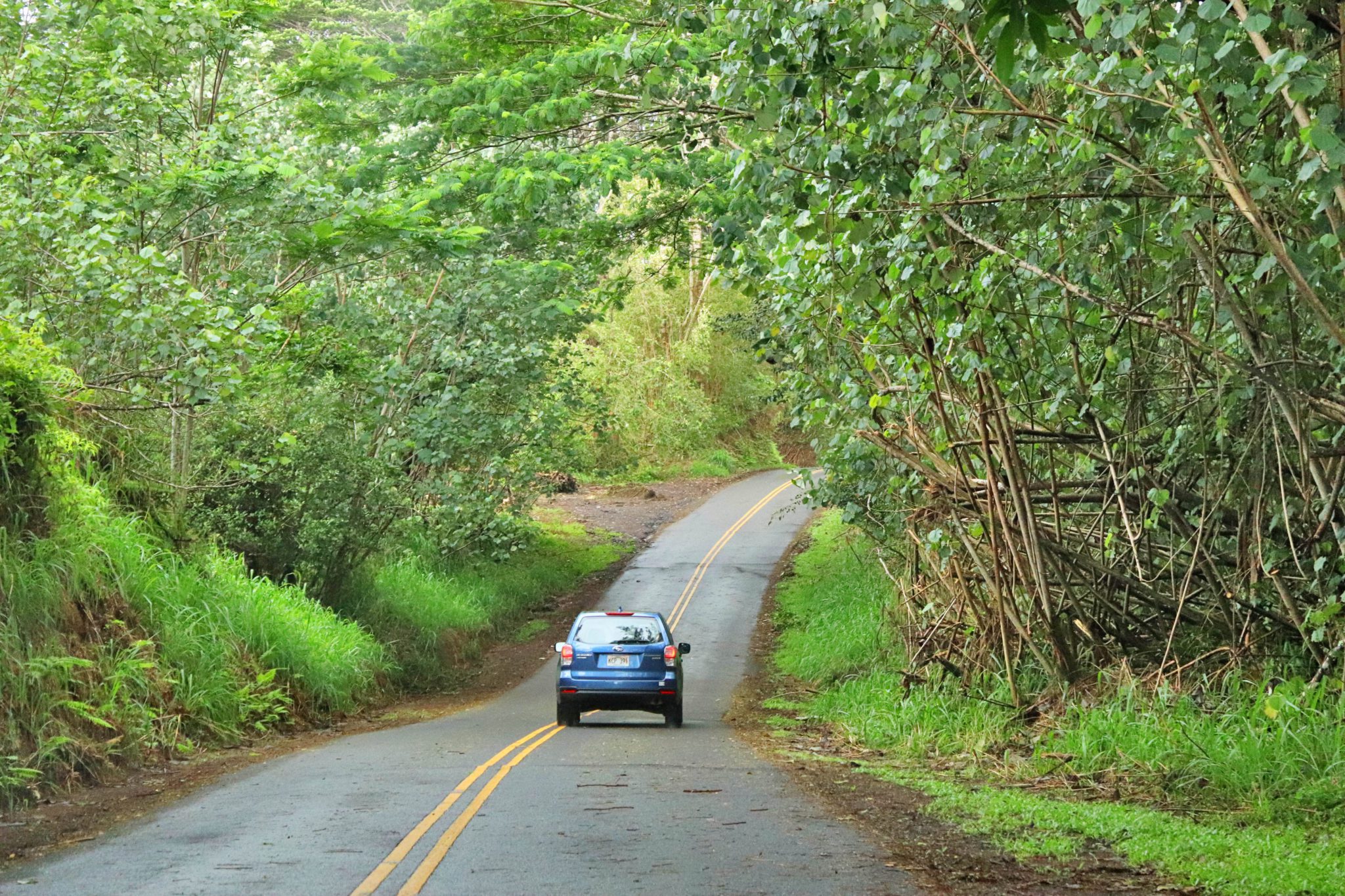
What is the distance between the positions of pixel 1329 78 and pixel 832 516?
38.8 meters

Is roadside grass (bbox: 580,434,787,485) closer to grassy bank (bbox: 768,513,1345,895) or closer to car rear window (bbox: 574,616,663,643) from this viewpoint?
car rear window (bbox: 574,616,663,643)

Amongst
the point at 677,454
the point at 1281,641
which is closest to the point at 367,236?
the point at 1281,641

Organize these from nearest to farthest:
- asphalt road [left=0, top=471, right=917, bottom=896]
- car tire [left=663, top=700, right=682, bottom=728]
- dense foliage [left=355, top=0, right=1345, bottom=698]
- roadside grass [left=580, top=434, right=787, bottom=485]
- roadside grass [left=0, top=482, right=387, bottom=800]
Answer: asphalt road [left=0, top=471, right=917, bottom=896]
dense foliage [left=355, top=0, right=1345, bottom=698]
roadside grass [left=0, top=482, right=387, bottom=800]
car tire [left=663, top=700, right=682, bottom=728]
roadside grass [left=580, top=434, right=787, bottom=485]

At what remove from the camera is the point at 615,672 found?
18.5 m

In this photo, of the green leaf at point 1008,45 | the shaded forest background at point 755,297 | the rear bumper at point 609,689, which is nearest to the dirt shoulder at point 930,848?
the shaded forest background at point 755,297

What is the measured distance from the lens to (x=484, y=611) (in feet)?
96.8

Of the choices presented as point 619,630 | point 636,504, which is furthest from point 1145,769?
point 636,504

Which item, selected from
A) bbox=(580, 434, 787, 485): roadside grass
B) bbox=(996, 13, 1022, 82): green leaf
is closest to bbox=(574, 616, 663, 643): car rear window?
bbox=(996, 13, 1022, 82): green leaf

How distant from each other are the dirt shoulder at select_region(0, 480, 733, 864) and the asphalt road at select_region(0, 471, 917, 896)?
41 centimetres

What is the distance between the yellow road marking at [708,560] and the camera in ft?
109

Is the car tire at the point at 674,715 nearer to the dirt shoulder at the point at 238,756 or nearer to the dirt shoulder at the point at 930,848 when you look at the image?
the dirt shoulder at the point at 930,848

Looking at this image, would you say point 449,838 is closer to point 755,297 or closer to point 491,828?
point 491,828

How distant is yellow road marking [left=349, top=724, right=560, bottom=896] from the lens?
25.7 feet

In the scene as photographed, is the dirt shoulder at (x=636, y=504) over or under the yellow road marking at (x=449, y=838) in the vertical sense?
under
